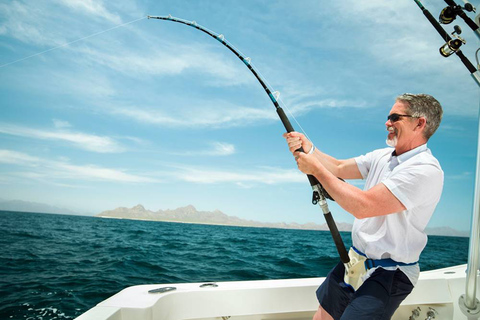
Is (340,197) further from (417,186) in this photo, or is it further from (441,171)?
(441,171)

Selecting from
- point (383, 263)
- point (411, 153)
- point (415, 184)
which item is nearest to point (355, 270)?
point (383, 263)

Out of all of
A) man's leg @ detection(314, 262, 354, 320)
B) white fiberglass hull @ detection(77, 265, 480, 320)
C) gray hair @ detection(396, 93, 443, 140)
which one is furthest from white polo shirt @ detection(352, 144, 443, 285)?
white fiberglass hull @ detection(77, 265, 480, 320)

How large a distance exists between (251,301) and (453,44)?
205 cm

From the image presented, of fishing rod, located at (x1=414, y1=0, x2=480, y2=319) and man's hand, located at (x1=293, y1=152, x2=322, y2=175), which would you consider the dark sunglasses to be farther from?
man's hand, located at (x1=293, y1=152, x2=322, y2=175)

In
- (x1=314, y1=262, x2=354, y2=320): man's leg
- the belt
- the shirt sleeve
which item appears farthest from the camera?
(x1=314, y1=262, x2=354, y2=320): man's leg

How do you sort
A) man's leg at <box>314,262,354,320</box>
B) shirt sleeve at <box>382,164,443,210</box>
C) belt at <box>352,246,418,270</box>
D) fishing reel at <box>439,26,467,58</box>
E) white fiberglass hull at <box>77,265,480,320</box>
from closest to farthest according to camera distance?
shirt sleeve at <box>382,164,443,210</box>
belt at <box>352,246,418,270</box>
man's leg at <box>314,262,354,320</box>
fishing reel at <box>439,26,467,58</box>
white fiberglass hull at <box>77,265,480,320</box>

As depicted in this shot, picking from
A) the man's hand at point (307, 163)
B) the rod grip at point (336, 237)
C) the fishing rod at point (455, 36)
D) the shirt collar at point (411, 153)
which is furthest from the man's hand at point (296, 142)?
the fishing rod at point (455, 36)

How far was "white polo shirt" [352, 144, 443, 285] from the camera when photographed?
1.33 m

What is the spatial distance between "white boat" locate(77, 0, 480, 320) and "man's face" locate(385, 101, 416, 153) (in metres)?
0.46

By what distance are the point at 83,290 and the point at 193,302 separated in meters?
4.37

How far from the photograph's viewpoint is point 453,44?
5.71 ft

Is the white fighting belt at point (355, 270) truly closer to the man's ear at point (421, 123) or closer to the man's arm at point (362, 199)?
the man's arm at point (362, 199)

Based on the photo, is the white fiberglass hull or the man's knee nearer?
the man's knee

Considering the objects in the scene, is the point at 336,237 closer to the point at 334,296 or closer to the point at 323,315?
the point at 334,296
